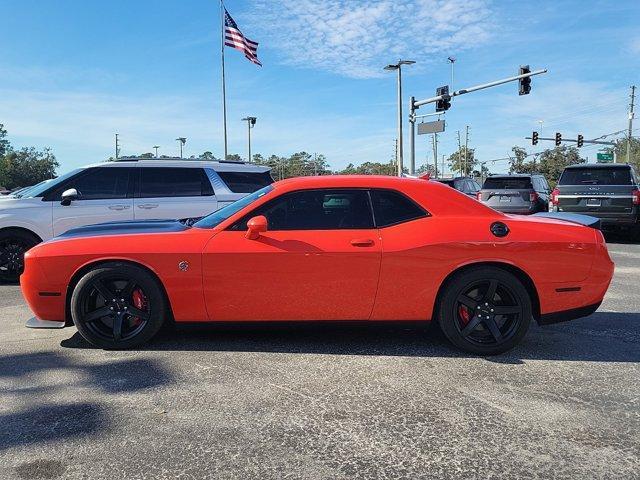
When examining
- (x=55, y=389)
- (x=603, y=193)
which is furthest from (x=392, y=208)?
(x=603, y=193)

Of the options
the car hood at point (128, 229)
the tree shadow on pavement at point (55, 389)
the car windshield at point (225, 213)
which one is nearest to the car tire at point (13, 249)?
the car hood at point (128, 229)

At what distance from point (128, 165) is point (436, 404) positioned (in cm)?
640

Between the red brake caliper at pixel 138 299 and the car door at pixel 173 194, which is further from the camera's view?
the car door at pixel 173 194

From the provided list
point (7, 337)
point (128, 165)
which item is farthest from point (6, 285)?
point (7, 337)

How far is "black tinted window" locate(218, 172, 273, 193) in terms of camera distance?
8.46 meters

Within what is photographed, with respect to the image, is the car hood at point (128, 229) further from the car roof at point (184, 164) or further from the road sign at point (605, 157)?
the road sign at point (605, 157)

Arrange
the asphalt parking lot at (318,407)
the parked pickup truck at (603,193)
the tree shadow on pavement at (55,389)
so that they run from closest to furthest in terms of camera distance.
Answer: the asphalt parking lot at (318,407), the tree shadow on pavement at (55,389), the parked pickup truck at (603,193)

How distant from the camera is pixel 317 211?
14.0 feet

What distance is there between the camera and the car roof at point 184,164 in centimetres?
801

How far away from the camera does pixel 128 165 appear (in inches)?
315

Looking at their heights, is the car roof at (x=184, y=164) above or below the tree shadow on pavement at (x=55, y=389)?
above

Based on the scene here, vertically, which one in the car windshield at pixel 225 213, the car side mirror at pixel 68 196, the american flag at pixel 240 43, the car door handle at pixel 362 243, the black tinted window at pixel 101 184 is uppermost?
the american flag at pixel 240 43

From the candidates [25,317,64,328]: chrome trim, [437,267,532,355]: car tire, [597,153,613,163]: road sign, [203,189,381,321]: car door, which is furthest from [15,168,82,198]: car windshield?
[597,153,613,163]: road sign

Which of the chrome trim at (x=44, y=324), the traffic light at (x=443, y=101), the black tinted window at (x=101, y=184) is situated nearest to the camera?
the chrome trim at (x=44, y=324)
